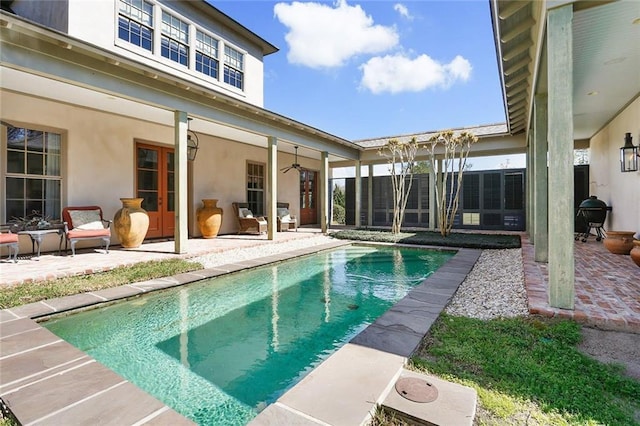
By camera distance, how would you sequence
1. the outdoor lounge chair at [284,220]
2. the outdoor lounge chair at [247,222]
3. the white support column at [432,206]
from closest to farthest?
the outdoor lounge chair at [247,222] → the outdoor lounge chair at [284,220] → the white support column at [432,206]

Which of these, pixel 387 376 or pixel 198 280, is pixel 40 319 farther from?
pixel 387 376

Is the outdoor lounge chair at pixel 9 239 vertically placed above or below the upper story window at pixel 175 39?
below

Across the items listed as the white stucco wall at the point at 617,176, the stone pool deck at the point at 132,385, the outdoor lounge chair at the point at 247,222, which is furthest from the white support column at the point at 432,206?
the stone pool deck at the point at 132,385

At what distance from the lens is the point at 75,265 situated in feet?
15.8

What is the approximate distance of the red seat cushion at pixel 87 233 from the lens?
5543 mm

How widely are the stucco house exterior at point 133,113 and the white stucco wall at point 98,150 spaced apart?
0.02 meters

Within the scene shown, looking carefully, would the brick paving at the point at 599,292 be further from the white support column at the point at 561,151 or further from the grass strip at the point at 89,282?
the grass strip at the point at 89,282

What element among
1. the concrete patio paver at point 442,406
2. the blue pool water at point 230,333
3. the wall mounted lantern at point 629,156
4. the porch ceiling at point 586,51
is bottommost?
the blue pool water at point 230,333

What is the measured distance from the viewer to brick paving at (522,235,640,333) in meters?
2.61

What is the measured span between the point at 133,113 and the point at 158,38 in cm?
273

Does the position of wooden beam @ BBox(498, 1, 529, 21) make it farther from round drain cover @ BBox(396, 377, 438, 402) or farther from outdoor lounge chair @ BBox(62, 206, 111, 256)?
outdoor lounge chair @ BBox(62, 206, 111, 256)

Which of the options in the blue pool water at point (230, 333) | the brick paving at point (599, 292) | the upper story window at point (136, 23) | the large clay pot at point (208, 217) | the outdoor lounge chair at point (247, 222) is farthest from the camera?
the outdoor lounge chair at point (247, 222)

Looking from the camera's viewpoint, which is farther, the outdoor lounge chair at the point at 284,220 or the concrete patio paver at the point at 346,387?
the outdoor lounge chair at the point at 284,220

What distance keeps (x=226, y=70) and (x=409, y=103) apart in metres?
11.2
